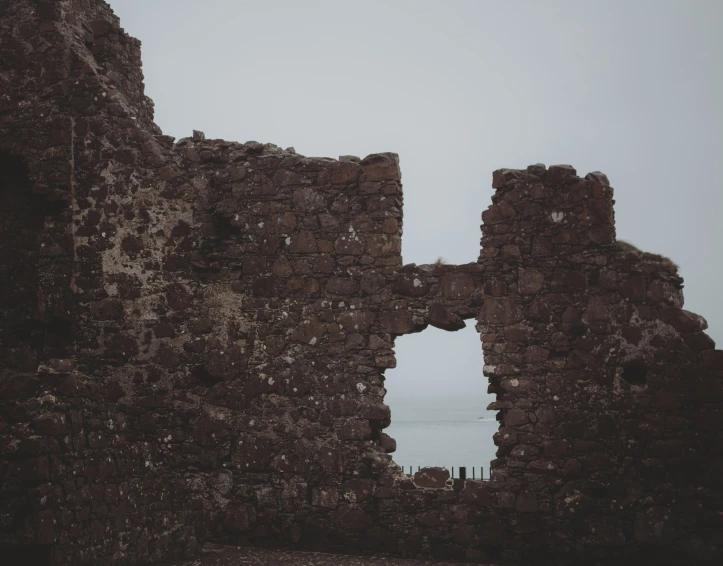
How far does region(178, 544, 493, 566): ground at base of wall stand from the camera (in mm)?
7273

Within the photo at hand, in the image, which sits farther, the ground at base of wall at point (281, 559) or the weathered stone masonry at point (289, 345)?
the ground at base of wall at point (281, 559)

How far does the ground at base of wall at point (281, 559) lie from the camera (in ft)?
23.9

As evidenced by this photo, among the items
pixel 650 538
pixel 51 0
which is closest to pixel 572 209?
pixel 650 538

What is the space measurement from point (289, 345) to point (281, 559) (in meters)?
2.19

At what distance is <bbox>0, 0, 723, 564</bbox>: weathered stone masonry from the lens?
7113 millimetres

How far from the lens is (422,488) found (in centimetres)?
763

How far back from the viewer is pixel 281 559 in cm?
743

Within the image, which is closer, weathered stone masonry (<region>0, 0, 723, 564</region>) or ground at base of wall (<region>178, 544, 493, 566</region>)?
weathered stone masonry (<region>0, 0, 723, 564</region>)

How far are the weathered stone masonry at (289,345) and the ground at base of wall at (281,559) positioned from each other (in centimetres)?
18

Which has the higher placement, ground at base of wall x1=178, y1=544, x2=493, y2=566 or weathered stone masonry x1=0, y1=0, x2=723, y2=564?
weathered stone masonry x1=0, y1=0, x2=723, y2=564

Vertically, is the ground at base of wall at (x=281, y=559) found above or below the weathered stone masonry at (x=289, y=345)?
below

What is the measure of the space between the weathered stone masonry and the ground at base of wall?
177 mm

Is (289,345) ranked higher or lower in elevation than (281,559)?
higher

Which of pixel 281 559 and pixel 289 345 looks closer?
pixel 281 559
